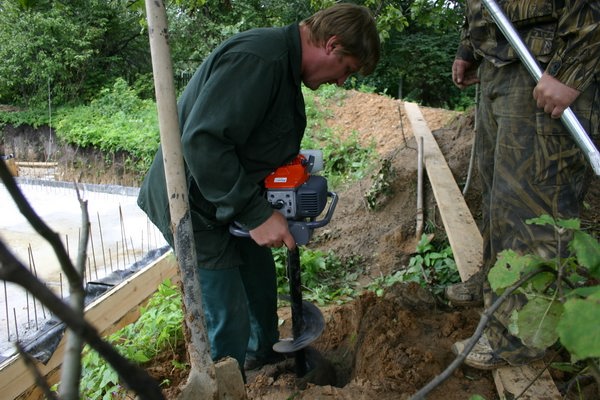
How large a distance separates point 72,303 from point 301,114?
1.76 metres

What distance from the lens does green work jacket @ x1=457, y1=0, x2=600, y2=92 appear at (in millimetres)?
1744

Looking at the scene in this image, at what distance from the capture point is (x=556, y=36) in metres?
1.86

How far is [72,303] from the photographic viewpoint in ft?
1.54

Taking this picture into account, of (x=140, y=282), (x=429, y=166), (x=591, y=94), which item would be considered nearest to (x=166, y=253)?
(x=140, y=282)

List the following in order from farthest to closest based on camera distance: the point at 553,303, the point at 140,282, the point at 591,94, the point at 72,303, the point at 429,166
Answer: the point at 429,166 < the point at 140,282 < the point at 591,94 < the point at 553,303 < the point at 72,303

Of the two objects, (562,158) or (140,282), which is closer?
(562,158)

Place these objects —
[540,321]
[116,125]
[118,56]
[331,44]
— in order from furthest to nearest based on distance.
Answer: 1. [118,56]
2. [116,125]
3. [331,44]
4. [540,321]

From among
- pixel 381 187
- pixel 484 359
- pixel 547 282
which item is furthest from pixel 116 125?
pixel 547 282

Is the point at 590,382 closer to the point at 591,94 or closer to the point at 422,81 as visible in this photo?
the point at 591,94

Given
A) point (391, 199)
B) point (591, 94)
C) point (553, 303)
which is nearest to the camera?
point (553, 303)

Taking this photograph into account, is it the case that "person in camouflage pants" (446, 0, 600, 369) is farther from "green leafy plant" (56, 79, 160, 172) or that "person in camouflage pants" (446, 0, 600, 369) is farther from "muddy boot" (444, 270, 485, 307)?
"green leafy plant" (56, 79, 160, 172)

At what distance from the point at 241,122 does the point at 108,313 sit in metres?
2.29

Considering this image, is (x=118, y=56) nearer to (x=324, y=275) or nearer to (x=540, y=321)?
(x=324, y=275)

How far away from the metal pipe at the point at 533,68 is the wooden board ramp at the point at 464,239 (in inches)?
28.3
